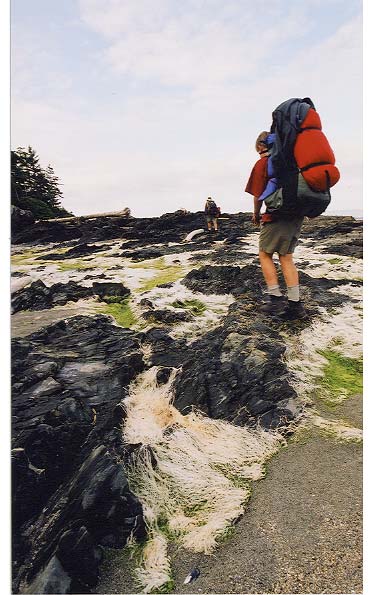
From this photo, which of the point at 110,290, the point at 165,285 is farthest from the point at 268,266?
the point at 110,290

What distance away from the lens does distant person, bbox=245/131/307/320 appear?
5.93 m

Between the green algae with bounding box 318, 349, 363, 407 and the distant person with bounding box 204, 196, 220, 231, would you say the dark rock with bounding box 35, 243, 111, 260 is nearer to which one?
the distant person with bounding box 204, 196, 220, 231

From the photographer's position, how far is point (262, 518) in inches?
137

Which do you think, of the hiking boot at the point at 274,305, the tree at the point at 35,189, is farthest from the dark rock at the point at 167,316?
the tree at the point at 35,189

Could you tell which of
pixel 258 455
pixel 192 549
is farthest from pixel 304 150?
pixel 192 549

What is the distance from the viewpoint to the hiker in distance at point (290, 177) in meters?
5.23

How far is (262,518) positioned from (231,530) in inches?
12.1

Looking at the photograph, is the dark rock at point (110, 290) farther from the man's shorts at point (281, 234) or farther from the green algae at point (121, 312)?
the man's shorts at point (281, 234)

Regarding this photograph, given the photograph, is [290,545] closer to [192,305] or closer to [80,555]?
[80,555]

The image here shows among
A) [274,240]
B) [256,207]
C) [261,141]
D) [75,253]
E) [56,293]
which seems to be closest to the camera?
[261,141]

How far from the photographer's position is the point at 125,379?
5.25 metres

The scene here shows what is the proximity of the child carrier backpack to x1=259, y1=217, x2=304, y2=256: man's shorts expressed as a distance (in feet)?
1.59

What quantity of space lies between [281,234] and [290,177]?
1048 millimetres

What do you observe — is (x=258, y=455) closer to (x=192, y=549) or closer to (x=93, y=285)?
(x=192, y=549)
